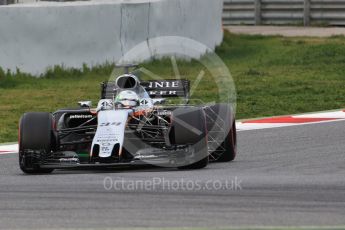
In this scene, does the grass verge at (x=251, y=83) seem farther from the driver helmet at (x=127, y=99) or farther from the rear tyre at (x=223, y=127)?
the rear tyre at (x=223, y=127)

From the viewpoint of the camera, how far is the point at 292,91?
19.6 meters

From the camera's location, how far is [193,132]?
11.3 meters

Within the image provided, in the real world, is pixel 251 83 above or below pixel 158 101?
below

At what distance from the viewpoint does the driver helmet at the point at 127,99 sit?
39.1 feet

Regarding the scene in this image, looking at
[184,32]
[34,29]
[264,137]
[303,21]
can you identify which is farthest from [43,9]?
[303,21]

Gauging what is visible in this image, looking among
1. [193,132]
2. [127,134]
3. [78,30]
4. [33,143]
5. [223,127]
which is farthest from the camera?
[78,30]

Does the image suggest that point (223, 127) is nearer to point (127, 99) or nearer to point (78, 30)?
point (127, 99)

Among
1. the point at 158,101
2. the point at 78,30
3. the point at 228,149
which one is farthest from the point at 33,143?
the point at 78,30

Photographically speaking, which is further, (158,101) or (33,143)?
(158,101)

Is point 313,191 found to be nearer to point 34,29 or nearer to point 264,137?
point 264,137

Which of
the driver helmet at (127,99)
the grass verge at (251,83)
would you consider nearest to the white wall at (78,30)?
the grass verge at (251,83)

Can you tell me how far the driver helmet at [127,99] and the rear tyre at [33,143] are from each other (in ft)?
2.53

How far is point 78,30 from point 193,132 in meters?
8.79

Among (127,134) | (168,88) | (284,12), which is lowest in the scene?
(284,12)
